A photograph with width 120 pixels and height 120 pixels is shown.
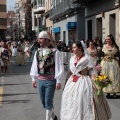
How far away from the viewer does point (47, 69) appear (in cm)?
828

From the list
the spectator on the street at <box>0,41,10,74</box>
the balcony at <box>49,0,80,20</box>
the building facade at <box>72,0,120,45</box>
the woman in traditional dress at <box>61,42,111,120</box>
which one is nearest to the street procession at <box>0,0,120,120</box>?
the woman in traditional dress at <box>61,42,111,120</box>

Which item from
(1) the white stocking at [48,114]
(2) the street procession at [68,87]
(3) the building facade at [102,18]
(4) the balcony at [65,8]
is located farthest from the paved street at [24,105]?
(4) the balcony at [65,8]

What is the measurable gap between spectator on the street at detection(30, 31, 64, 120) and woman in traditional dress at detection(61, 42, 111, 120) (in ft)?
1.85

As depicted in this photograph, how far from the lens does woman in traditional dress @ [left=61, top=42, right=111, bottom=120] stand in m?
7.39

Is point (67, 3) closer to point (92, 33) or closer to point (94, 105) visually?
point (92, 33)

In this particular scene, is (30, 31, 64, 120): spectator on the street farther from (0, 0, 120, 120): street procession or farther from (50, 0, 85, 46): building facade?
(50, 0, 85, 46): building facade

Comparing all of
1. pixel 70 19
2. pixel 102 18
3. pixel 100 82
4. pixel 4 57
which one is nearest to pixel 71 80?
pixel 100 82

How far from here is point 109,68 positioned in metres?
12.5

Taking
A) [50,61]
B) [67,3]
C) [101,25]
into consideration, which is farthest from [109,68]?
[67,3]

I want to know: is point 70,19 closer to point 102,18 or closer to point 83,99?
point 102,18

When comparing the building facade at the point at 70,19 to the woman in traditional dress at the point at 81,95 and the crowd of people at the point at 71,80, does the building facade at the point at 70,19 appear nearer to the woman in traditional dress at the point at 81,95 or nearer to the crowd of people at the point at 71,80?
the crowd of people at the point at 71,80

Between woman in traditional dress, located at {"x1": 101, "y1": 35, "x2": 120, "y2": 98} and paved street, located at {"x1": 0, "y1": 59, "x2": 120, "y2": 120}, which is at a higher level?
woman in traditional dress, located at {"x1": 101, "y1": 35, "x2": 120, "y2": 98}

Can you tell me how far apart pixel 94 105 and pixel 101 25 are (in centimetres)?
2334

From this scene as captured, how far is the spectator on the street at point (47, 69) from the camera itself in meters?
8.23
